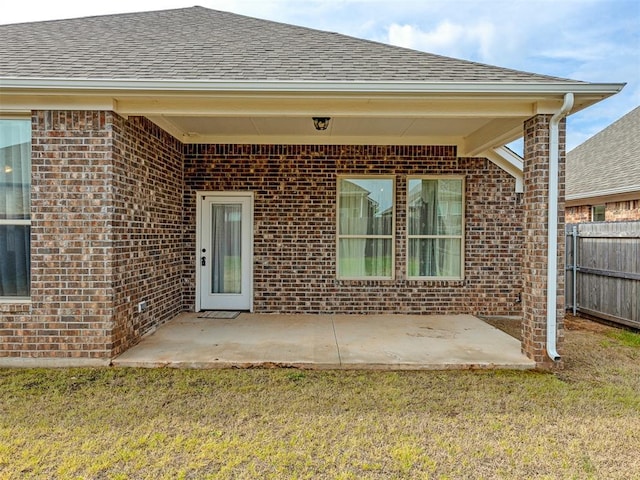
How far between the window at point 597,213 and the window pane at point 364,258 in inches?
280

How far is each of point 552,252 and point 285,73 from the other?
3624 millimetres

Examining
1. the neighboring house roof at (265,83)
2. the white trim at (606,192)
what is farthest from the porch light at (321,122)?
the white trim at (606,192)

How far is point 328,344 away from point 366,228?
102 inches

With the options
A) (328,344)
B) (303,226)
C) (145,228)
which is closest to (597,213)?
(303,226)

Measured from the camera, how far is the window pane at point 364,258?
23.1ft

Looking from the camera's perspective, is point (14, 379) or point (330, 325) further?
point (330, 325)

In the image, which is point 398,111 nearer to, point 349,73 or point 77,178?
point 349,73

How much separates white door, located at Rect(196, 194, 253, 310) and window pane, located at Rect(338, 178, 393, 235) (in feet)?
5.55

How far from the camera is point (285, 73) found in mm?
4586

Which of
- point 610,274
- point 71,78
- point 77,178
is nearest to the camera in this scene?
point 71,78

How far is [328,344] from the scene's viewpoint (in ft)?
16.9

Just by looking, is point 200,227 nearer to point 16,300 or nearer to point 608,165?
point 16,300

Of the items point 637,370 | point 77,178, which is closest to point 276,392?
point 77,178

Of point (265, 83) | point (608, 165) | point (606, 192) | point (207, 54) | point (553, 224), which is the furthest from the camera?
point (608, 165)
